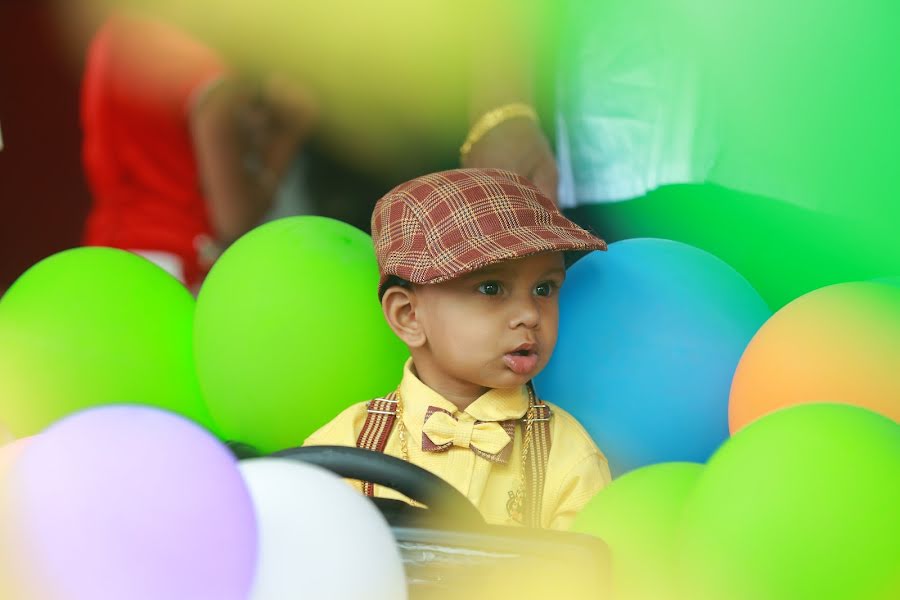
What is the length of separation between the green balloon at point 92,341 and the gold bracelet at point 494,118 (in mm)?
746

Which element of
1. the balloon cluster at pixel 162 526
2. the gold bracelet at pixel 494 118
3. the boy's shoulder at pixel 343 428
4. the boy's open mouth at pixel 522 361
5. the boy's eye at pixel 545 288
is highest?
the gold bracelet at pixel 494 118

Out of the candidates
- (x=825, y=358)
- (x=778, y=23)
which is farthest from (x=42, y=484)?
(x=778, y=23)

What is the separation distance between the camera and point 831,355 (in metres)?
1.50

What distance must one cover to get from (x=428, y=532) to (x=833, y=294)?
717 millimetres

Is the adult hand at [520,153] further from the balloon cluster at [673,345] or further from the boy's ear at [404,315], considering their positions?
the boy's ear at [404,315]

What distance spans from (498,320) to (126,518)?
888 millimetres

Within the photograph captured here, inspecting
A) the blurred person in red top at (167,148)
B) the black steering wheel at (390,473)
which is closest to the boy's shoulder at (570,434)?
the black steering wheel at (390,473)

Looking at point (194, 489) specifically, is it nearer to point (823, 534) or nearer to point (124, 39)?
point (823, 534)

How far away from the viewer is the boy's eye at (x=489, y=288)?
1773 millimetres

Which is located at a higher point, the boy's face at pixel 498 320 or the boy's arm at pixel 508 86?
the boy's arm at pixel 508 86

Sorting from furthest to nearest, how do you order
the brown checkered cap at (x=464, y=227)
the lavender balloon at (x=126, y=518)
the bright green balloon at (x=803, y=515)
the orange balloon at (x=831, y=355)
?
the brown checkered cap at (x=464, y=227) → the orange balloon at (x=831, y=355) → the bright green balloon at (x=803, y=515) → the lavender balloon at (x=126, y=518)

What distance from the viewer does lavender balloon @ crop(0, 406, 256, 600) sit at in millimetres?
963

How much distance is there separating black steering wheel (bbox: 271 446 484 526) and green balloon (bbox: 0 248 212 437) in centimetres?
69

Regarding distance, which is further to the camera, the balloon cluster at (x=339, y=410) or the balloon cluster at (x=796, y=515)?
the balloon cluster at (x=796, y=515)
